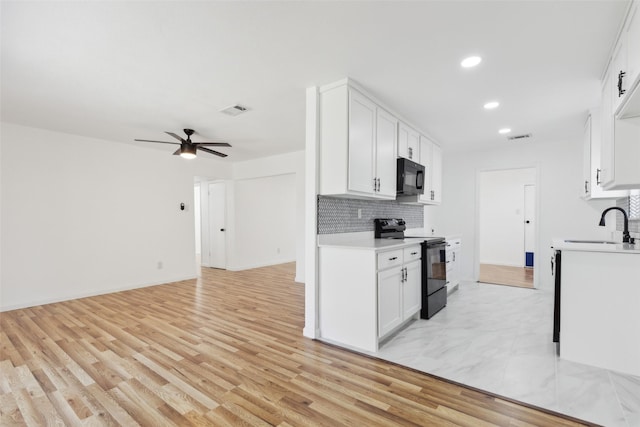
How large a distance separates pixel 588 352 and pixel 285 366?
92.3 inches

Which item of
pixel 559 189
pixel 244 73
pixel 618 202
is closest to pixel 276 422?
pixel 244 73

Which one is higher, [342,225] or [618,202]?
[618,202]

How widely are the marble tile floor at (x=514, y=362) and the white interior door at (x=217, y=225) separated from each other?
493cm

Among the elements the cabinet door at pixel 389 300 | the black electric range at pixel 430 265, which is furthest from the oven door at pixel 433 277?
the cabinet door at pixel 389 300

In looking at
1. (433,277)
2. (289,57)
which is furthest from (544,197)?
(289,57)

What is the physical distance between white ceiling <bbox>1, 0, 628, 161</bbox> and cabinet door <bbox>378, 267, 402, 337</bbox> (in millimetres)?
1803

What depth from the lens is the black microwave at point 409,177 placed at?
12.2 feet

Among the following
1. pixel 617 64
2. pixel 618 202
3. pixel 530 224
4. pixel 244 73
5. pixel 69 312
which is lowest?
pixel 69 312

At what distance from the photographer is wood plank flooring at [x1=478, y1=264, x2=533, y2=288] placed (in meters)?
5.45

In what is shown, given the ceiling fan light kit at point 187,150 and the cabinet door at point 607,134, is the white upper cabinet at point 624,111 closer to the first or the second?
the cabinet door at point 607,134

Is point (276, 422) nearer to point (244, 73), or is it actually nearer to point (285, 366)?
point (285, 366)

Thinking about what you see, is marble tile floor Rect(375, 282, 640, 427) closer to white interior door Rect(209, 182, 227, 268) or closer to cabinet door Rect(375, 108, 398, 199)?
cabinet door Rect(375, 108, 398, 199)

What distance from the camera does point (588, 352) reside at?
2377 millimetres

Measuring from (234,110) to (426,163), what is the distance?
2851mm
